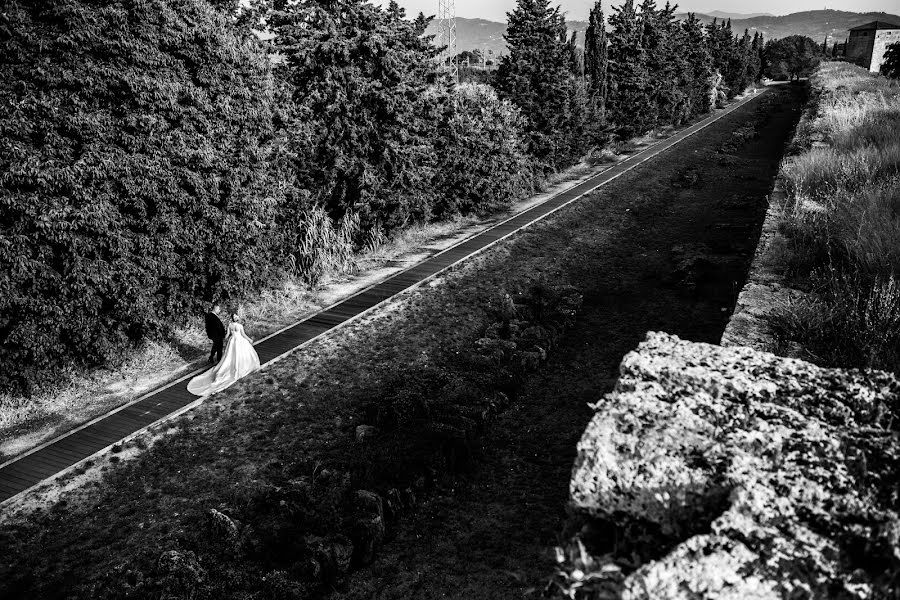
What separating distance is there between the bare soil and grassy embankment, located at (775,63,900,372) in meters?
2.50

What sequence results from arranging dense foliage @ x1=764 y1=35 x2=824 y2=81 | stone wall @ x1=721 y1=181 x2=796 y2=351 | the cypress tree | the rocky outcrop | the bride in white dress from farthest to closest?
dense foliage @ x1=764 y1=35 x2=824 y2=81 < the cypress tree < the bride in white dress < stone wall @ x1=721 y1=181 x2=796 y2=351 < the rocky outcrop

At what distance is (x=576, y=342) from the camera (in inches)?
412

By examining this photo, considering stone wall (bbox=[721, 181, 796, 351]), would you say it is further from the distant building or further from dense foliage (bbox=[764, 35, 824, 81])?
dense foliage (bbox=[764, 35, 824, 81])

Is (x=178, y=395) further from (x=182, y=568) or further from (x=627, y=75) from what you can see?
(x=627, y=75)

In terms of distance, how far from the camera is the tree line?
885 centimetres

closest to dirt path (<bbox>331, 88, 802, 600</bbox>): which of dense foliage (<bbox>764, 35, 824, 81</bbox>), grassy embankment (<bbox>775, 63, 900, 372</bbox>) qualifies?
grassy embankment (<bbox>775, 63, 900, 372</bbox>)

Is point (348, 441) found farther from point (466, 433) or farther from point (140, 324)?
point (140, 324)

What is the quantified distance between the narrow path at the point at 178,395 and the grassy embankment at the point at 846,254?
25.8ft

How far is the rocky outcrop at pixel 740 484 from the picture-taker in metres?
1.92

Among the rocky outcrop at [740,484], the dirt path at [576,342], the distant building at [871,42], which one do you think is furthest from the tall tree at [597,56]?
the distant building at [871,42]

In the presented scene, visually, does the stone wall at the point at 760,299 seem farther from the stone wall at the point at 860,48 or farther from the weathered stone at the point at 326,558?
the stone wall at the point at 860,48

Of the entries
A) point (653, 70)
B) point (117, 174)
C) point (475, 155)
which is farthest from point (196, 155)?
point (653, 70)

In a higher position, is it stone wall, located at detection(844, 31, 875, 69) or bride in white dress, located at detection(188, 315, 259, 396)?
stone wall, located at detection(844, 31, 875, 69)

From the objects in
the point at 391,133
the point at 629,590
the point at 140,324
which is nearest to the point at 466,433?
the point at 629,590
